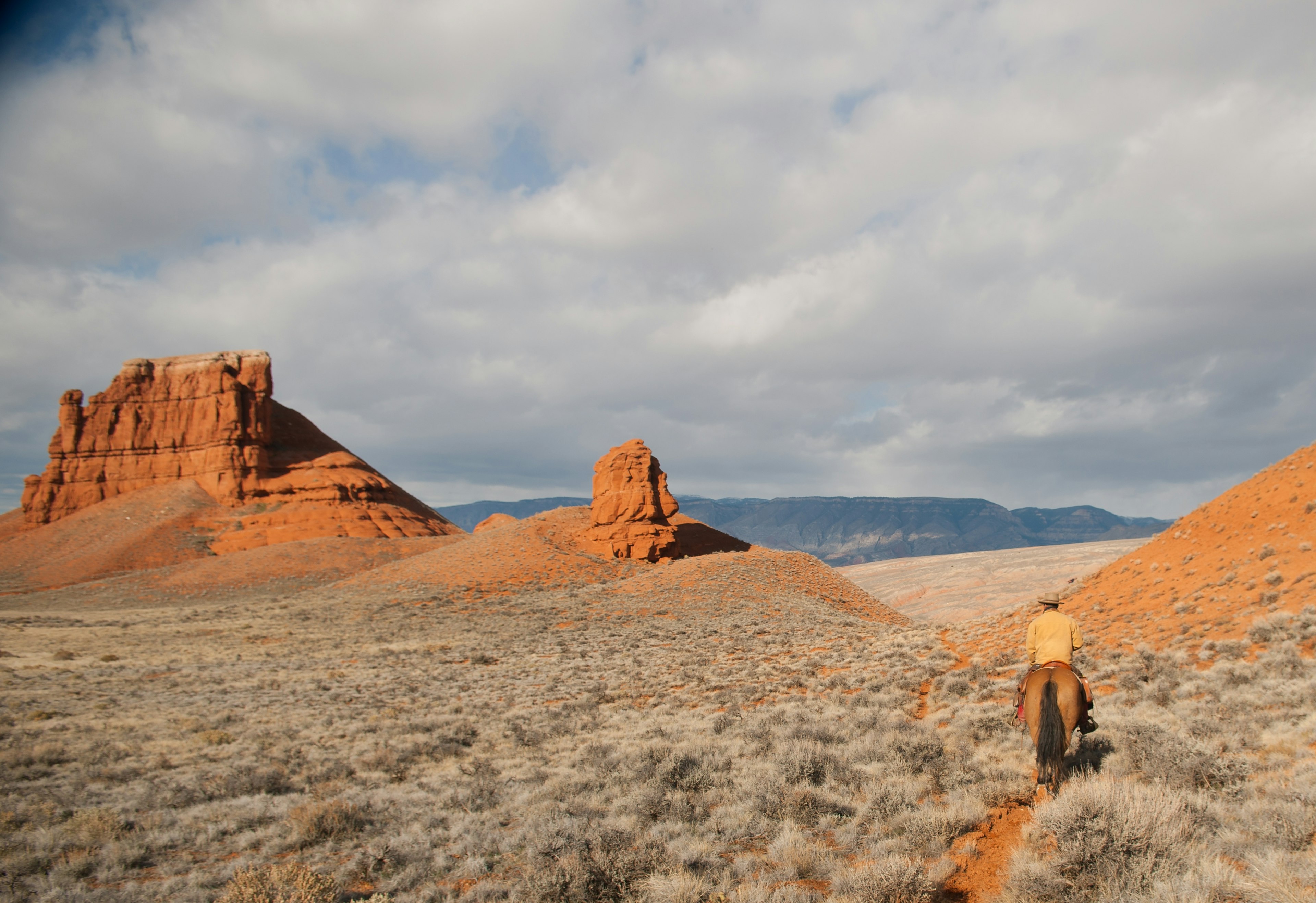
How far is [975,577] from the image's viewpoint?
78438 mm

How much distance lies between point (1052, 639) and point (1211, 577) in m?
10.5

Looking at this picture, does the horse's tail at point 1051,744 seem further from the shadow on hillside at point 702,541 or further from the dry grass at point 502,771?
the shadow on hillside at point 702,541

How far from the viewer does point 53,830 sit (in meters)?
8.07

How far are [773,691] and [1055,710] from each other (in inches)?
354

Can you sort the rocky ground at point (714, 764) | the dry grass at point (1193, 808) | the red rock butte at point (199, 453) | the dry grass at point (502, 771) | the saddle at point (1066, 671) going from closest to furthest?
the dry grass at point (1193, 808) → the rocky ground at point (714, 764) → the dry grass at point (502, 771) → the saddle at point (1066, 671) → the red rock butte at point (199, 453)

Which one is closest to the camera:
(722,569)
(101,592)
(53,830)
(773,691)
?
(53,830)

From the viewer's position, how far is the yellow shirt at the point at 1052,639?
26.5 feet

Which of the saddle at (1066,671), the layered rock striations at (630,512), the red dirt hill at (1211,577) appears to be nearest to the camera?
the saddle at (1066,671)

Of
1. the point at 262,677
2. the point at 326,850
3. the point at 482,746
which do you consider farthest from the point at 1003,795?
the point at 262,677

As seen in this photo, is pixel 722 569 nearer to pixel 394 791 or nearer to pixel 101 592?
pixel 394 791

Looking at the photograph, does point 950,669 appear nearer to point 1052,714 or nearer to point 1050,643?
point 1050,643

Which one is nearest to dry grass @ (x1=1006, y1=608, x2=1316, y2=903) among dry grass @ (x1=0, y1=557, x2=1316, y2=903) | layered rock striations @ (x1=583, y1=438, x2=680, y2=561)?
dry grass @ (x1=0, y1=557, x2=1316, y2=903)

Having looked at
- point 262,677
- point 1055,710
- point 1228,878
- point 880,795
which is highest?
point 1055,710

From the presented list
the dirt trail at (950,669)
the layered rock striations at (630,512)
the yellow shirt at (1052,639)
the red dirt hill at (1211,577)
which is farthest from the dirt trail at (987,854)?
the layered rock striations at (630,512)
